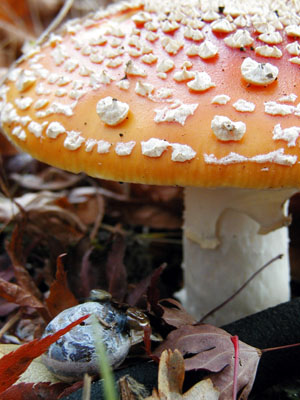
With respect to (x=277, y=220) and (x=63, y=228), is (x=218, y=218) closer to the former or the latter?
(x=277, y=220)

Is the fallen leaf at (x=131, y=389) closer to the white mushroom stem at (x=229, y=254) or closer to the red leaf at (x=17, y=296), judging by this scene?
the red leaf at (x=17, y=296)

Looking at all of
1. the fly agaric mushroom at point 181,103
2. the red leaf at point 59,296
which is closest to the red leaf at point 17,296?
the red leaf at point 59,296

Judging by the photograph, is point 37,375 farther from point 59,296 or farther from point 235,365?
point 235,365

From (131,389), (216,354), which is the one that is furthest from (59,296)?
(216,354)

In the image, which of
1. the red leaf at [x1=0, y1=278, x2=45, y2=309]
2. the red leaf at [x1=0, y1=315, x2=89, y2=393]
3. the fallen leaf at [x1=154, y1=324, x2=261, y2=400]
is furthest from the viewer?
the red leaf at [x1=0, y1=278, x2=45, y2=309]

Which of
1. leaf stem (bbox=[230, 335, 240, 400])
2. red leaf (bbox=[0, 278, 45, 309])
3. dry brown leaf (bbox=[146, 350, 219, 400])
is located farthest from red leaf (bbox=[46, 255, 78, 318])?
leaf stem (bbox=[230, 335, 240, 400])

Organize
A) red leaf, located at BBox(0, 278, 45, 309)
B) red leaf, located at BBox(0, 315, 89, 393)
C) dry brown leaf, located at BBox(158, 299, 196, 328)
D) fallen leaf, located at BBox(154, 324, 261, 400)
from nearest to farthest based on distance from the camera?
1. red leaf, located at BBox(0, 315, 89, 393)
2. fallen leaf, located at BBox(154, 324, 261, 400)
3. dry brown leaf, located at BBox(158, 299, 196, 328)
4. red leaf, located at BBox(0, 278, 45, 309)

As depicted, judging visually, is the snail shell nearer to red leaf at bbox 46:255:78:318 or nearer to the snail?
the snail
